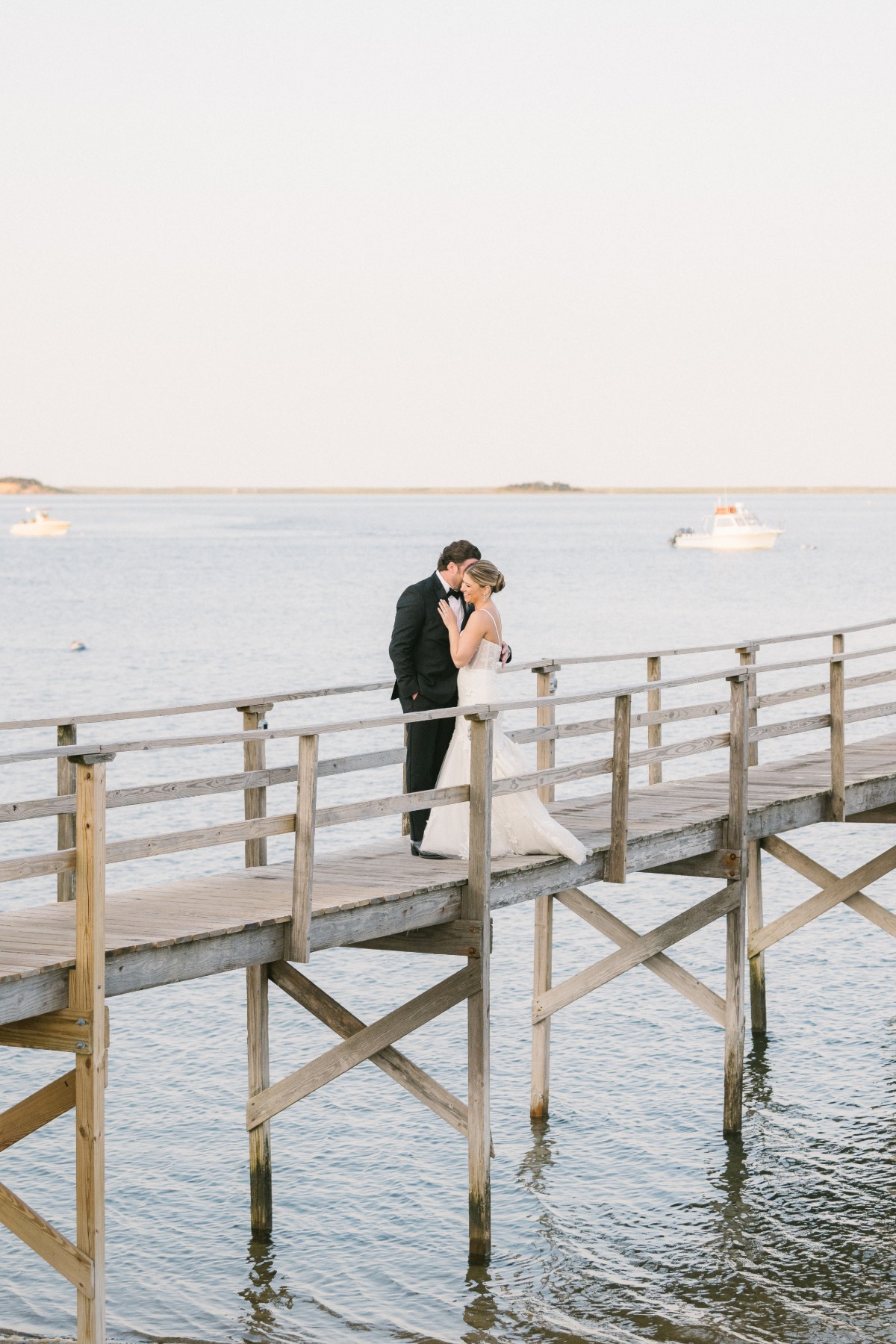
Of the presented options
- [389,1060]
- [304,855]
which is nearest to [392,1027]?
[389,1060]

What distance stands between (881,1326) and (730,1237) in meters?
1.41

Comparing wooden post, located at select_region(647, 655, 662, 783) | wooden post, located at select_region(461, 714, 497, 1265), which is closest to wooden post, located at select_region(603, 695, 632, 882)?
wooden post, located at select_region(461, 714, 497, 1265)

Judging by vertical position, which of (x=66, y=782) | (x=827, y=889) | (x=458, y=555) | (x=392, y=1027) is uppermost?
(x=458, y=555)

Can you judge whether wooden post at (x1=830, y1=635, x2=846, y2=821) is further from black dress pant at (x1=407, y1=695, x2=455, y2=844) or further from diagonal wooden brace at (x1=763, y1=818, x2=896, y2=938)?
black dress pant at (x1=407, y1=695, x2=455, y2=844)

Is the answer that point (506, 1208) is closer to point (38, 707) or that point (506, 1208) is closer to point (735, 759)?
point (735, 759)

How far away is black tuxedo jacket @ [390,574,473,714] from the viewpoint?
920 cm

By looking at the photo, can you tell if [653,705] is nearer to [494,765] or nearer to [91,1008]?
[494,765]

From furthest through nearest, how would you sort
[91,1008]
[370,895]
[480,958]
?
1. [480,958]
2. [370,895]
3. [91,1008]

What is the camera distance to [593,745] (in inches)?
1192

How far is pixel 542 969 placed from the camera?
1170cm

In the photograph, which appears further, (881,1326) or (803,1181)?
(803,1181)

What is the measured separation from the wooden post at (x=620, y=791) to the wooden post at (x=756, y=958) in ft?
13.4

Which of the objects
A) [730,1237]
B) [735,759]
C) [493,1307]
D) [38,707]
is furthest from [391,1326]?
[38,707]

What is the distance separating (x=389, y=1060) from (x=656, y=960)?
2455mm
